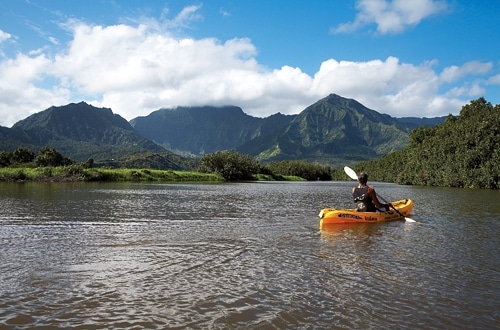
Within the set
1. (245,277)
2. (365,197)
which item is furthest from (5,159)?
(245,277)

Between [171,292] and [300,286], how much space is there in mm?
3399

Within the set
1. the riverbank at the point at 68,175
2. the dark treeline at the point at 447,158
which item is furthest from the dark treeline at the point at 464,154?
the riverbank at the point at 68,175

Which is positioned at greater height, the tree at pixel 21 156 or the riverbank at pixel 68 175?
the tree at pixel 21 156

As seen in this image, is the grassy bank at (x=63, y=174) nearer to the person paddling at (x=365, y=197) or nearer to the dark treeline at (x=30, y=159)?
the dark treeline at (x=30, y=159)

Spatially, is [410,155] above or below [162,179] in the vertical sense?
above

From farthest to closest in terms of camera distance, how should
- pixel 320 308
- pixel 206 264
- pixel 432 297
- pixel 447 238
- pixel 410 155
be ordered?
1. pixel 410 155
2. pixel 447 238
3. pixel 206 264
4. pixel 432 297
5. pixel 320 308

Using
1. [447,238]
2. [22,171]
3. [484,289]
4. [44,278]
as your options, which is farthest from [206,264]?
[22,171]

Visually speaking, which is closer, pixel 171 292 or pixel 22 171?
pixel 171 292

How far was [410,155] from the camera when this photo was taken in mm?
127438

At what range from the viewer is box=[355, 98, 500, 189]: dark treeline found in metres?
81.7

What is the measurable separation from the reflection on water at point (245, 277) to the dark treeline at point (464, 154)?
71724mm

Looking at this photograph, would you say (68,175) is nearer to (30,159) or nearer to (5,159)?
(5,159)

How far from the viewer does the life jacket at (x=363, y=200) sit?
75.7 ft

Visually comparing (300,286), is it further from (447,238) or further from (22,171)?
(22,171)
